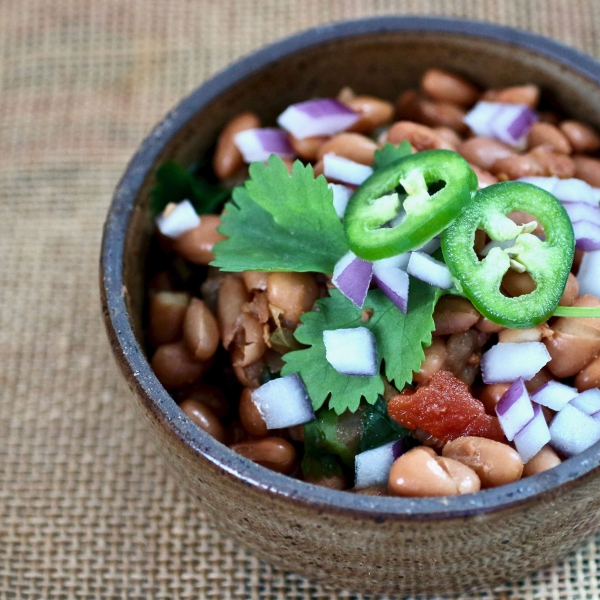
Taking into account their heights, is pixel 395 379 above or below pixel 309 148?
below

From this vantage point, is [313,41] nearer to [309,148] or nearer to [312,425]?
[309,148]

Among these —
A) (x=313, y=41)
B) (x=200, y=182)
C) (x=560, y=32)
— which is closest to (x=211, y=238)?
(x=200, y=182)

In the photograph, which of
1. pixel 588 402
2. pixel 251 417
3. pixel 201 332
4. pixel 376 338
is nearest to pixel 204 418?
pixel 251 417

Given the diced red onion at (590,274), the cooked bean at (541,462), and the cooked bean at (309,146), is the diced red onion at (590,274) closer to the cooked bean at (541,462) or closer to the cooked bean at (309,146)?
the cooked bean at (541,462)

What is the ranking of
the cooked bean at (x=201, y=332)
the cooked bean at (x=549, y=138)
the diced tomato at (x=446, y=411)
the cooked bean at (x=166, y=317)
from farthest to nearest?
the cooked bean at (x=549, y=138) → the cooked bean at (x=166, y=317) → the cooked bean at (x=201, y=332) → the diced tomato at (x=446, y=411)

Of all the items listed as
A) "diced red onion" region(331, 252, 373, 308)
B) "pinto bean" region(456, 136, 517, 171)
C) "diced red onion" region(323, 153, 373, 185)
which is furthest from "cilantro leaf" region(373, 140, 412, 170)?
"diced red onion" region(331, 252, 373, 308)

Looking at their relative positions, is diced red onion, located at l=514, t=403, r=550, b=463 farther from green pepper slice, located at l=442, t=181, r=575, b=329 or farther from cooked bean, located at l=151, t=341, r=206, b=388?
cooked bean, located at l=151, t=341, r=206, b=388

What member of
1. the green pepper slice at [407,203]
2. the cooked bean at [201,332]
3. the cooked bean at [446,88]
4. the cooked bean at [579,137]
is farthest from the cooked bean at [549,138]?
the cooked bean at [201,332]
